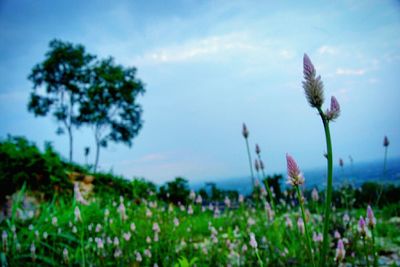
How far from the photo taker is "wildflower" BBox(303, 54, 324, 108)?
2.46 ft

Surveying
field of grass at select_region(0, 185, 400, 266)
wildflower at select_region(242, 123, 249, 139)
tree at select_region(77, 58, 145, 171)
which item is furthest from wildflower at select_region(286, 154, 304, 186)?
tree at select_region(77, 58, 145, 171)

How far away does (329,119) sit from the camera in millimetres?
781

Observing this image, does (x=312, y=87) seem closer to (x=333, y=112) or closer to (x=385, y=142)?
(x=333, y=112)

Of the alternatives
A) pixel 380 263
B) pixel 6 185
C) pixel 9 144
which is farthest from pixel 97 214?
pixel 9 144

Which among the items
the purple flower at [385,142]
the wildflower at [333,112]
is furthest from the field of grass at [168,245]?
the wildflower at [333,112]

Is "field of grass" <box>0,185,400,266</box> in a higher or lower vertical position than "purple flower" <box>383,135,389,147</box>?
lower

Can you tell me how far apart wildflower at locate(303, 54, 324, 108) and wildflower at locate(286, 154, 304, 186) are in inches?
6.6

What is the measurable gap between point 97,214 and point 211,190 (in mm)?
5153

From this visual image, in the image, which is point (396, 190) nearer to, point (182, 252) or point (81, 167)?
point (182, 252)

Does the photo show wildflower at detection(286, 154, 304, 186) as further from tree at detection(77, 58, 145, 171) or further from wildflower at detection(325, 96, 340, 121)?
tree at detection(77, 58, 145, 171)

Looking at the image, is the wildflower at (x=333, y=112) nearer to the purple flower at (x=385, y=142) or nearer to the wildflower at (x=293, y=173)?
the wildflower at (x=293, y=173)

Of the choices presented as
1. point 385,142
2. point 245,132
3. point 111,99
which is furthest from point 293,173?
point 111,99

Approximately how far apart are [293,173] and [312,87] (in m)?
0.23

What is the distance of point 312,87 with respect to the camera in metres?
0.76
